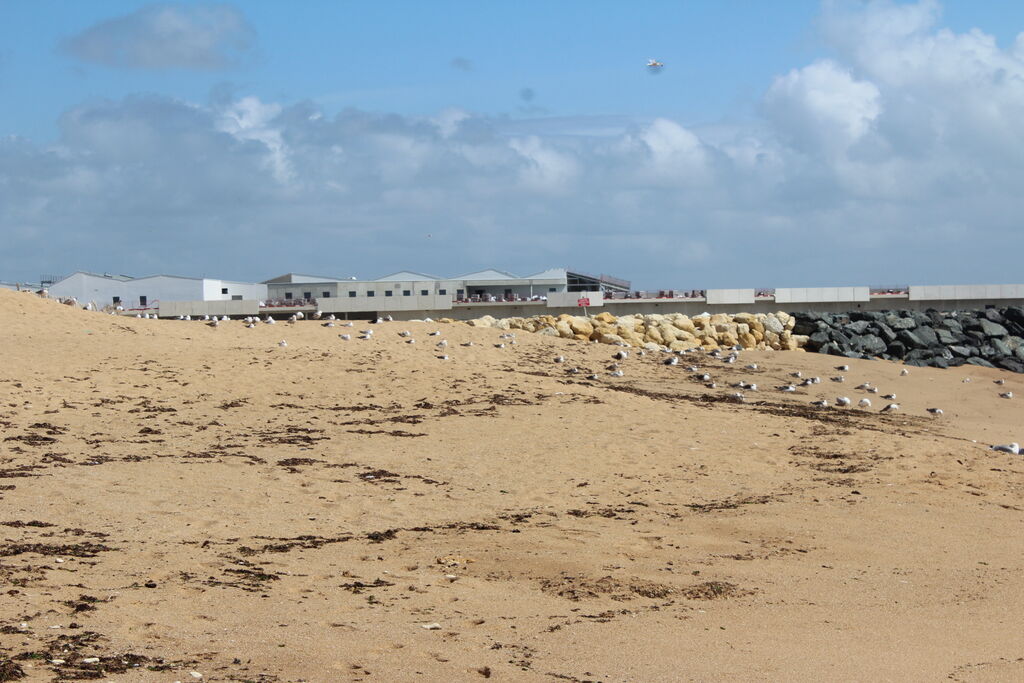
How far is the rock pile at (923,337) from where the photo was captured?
30375 millimetres

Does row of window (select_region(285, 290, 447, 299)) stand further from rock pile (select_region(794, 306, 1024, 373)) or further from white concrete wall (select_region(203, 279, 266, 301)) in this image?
rock pile (select_region(794, 306, 1024, 373))

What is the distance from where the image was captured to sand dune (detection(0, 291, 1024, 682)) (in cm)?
674

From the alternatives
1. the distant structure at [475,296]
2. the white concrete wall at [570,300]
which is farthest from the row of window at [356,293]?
the white concrete wall at [570,300]

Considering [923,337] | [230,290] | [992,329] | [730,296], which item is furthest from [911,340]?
[230,290]

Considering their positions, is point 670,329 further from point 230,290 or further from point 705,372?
point 230,290

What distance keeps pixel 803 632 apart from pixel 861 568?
88.0 inches

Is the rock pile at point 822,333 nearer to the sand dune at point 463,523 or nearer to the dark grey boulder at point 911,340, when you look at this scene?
the dark grey boulder at point 911,340

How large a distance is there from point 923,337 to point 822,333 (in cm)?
309

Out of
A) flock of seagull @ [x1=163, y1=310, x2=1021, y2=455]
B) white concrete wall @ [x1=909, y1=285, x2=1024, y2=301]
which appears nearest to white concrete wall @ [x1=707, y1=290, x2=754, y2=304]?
white concrete wall @ [x1=909, y1=285, x2=1024, y2=301]

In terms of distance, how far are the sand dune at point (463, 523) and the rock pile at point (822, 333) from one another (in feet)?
28.6

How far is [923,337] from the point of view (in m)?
32.2

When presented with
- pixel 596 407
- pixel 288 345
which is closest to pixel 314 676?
pixel 596 407

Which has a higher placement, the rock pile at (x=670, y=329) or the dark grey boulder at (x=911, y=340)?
the rock pile at (x=670, y=329)

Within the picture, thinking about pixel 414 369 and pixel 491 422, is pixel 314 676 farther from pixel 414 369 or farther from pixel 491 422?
pixel 414 369
